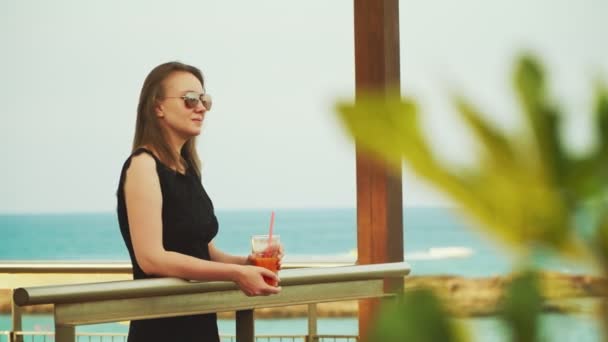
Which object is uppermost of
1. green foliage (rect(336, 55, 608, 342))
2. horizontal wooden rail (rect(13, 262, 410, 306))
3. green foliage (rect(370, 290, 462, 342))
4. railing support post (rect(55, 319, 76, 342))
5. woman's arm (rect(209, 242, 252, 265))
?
green foliage (rect(336, 55, 608, 342))

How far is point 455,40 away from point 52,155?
1003 cm

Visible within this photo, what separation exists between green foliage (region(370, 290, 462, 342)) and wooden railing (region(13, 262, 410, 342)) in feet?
5.81

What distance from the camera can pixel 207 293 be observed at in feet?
7.28

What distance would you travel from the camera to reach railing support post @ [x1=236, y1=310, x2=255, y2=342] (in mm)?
2285

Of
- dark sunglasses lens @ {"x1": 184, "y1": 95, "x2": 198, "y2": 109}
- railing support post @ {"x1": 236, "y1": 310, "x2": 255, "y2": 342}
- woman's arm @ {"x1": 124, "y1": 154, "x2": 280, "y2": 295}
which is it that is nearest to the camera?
woman's arm @ {"x1": 124, "y1": 154, "x2": 280, "y2": 295}

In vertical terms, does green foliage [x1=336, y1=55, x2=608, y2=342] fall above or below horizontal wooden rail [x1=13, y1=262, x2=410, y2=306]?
above

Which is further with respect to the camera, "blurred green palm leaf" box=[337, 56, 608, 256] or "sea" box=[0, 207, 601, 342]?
"sea" box=[0, 207, 601, 342]

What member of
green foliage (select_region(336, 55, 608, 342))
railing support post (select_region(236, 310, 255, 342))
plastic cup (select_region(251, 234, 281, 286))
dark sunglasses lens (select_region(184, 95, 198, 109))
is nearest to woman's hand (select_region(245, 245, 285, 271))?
plastic cup (select_region(251, 234, 281, 286))

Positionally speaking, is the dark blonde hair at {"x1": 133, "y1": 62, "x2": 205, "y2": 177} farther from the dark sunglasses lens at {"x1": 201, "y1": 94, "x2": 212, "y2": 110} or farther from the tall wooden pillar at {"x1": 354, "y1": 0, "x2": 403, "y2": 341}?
the tall wooden pillar at {"x1": 354, "y1": 0, "x2": 403, "y2": 341}

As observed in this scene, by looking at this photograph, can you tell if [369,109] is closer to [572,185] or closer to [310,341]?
[572,185]

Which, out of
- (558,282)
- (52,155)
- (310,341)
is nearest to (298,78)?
(52,155)

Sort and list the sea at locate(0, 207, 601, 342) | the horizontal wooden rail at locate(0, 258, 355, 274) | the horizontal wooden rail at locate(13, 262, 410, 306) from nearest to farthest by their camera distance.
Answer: the horizontal wooden rail at locate(13, 262, 410, 306)
the horizontal wooden rail at locate(0, 258, 355, 274)
the sea at locate(0, 207, 601, 342)

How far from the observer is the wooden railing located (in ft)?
6.38

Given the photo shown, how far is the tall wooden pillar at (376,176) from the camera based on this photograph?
3420 mm
